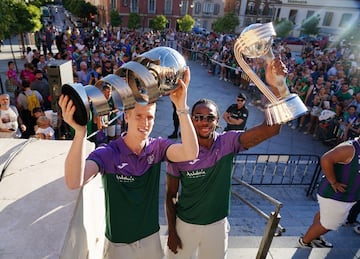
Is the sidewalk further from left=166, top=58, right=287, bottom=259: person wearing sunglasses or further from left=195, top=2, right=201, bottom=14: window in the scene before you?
left=195, top=2, right=201, bottom=14: window

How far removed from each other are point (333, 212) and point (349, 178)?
0.47 m

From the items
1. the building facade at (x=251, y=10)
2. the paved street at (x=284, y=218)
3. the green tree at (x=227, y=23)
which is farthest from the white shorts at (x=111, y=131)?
the building facade at (x=251, y=10)

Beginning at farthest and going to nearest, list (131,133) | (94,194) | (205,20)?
1. (205,20)
2. (94,194)
3. (131,133)

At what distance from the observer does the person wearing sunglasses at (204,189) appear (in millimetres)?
2553

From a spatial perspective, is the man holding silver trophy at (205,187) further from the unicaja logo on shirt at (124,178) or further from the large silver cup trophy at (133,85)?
the large silver cup trophy at (133,85)

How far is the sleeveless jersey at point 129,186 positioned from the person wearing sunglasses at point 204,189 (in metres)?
0.34

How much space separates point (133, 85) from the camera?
5.81 ft

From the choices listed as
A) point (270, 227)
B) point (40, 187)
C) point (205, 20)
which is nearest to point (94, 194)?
point (40, 187)

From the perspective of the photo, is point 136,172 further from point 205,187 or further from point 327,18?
point 327,18

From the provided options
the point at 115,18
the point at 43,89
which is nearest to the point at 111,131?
the point at 43,89

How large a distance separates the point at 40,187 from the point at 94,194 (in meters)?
0.51

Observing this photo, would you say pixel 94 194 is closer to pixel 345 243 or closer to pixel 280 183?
pixel 345 243

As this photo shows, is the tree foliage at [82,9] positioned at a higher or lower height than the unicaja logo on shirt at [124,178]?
lower

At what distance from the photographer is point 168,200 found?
2.79 meters
